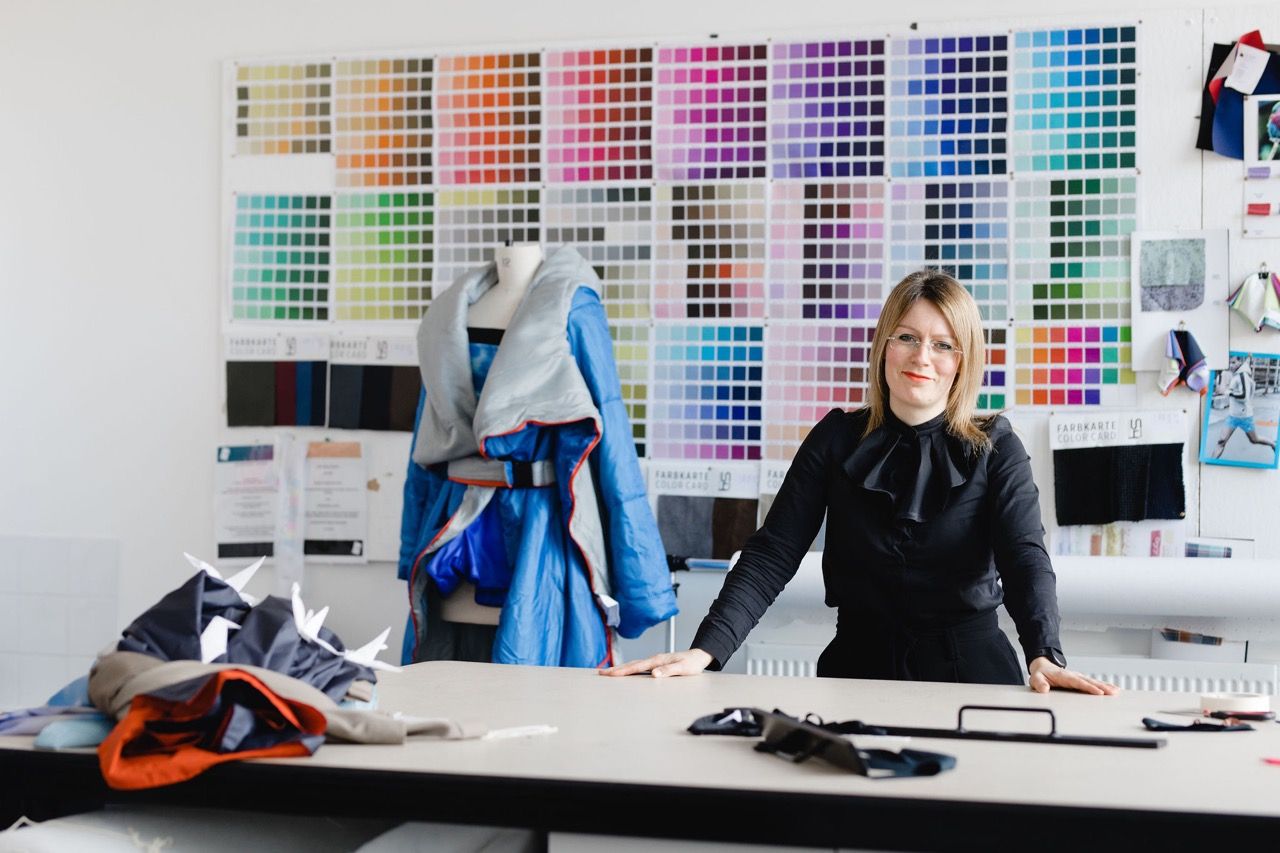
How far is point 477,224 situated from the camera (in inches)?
148

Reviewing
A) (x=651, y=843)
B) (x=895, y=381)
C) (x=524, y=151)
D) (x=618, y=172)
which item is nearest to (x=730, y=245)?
(x=618, y=172)

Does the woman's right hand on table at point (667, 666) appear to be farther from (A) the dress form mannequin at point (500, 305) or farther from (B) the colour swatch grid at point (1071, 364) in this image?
(B) the colour swatch grid at point (1071, 364)

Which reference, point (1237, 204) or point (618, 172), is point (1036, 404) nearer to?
point (1237, 204)

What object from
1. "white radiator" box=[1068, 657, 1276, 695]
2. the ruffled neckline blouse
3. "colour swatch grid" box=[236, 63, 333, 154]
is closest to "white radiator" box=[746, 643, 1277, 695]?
"white radiator" box=[1068, 657, 1276, 695]

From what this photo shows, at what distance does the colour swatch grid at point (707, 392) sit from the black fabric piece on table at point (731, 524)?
126 millimetres

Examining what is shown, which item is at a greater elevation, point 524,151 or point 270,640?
point 524,151

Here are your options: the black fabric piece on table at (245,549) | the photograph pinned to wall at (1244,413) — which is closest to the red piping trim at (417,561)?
the black fabric piece on table at (245,549)

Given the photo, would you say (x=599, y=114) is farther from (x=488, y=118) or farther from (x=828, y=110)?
(x=828, y=110)

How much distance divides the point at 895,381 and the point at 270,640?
128 centimetres

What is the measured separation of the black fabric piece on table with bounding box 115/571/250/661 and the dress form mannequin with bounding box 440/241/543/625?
1565 mm

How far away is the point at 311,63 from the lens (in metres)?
3.89

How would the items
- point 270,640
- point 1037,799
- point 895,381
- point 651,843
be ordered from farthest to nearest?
point 895,381
point 270,640
point 651,843
point 1037,799

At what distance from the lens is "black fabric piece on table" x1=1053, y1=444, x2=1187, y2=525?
3.34 m

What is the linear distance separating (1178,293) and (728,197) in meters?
1.18
